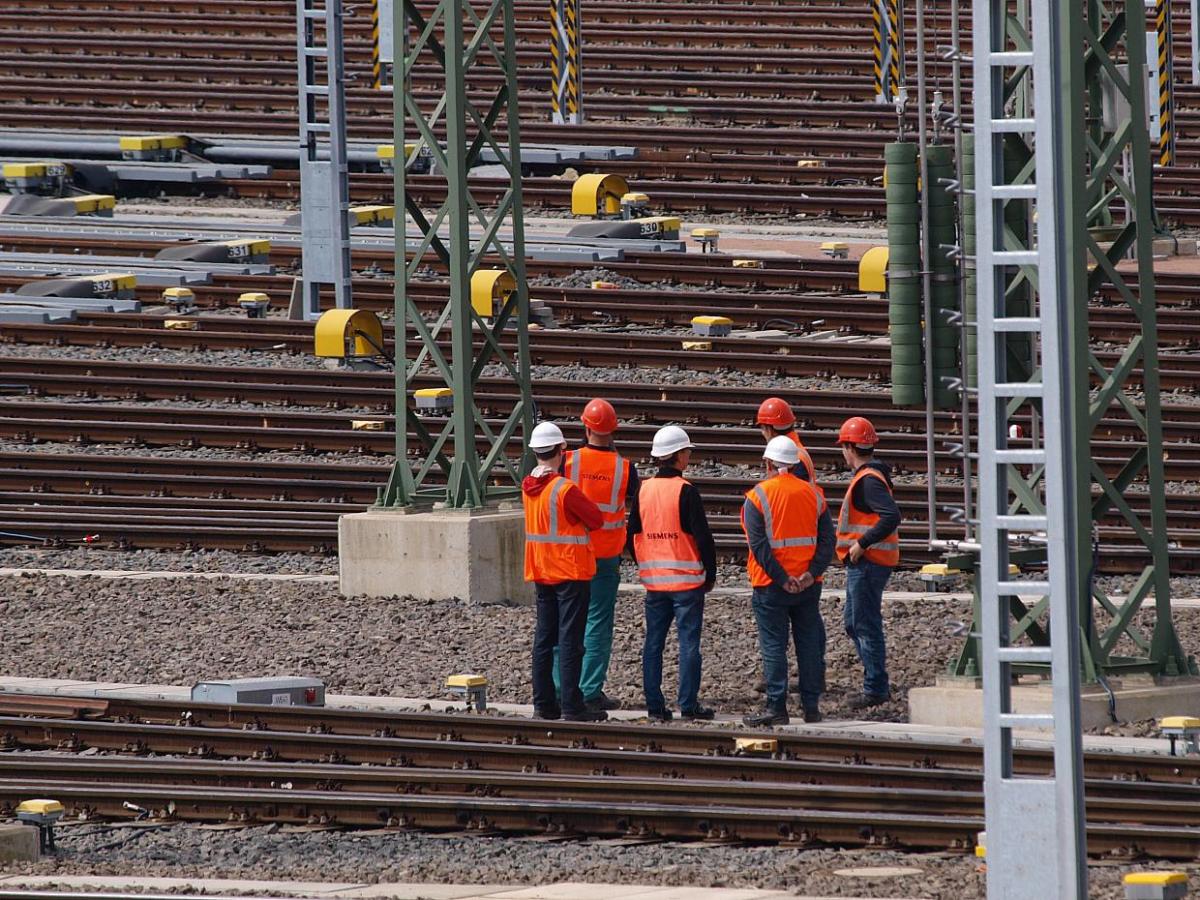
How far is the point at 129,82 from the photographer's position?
4316cm

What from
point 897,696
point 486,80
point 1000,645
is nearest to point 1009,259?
point 1000,645

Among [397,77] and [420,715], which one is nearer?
[420,715]

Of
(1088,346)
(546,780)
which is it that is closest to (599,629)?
(546,780)

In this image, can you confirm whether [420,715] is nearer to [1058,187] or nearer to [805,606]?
[805,606]

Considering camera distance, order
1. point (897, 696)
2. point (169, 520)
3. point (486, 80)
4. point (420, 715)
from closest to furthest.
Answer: point (420, 715)
point (897, 696)
point (169, 520)
point (486, 80)

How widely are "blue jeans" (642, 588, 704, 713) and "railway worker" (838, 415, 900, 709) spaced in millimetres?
1004

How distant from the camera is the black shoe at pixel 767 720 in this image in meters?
14.7

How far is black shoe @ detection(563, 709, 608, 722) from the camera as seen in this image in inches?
589

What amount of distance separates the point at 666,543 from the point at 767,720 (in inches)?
45.8

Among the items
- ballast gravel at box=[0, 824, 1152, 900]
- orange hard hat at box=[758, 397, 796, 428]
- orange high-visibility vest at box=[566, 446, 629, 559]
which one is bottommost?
ballast gravel at box=[0, 824, 1152, 900]

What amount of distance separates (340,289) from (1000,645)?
62.6 feet

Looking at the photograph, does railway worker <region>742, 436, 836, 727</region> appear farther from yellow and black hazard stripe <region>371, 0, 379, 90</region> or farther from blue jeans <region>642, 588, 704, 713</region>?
yellow and black hazard stripe <region>371, 0, 379, 90</region>

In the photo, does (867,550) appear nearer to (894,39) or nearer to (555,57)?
(894,39)

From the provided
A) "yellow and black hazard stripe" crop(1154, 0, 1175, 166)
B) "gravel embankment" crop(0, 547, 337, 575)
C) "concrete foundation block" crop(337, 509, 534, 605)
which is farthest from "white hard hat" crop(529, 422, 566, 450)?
A: "yellow and black hazard stripe" crop(1154, 0, 1175, 166)
